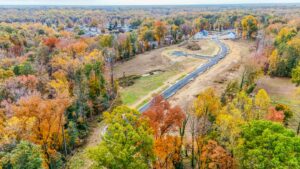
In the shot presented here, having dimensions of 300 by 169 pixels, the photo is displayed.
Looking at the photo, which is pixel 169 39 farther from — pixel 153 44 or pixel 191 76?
pixel 191 76

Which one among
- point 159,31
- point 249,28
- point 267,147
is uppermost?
point 249,28

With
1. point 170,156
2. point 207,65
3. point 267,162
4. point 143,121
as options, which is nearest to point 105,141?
point 143,121

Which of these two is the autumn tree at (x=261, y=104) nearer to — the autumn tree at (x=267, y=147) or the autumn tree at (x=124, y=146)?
the autumn tree at (x=267, y=147)

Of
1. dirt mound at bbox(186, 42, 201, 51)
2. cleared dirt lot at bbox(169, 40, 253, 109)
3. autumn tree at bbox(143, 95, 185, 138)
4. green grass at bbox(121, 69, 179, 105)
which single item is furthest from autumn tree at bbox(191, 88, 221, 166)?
dirt mound at bbox(186, 42, 201, 51)

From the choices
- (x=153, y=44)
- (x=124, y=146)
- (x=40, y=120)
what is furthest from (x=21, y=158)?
(x=153, y=44)

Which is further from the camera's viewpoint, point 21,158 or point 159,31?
point 159,31

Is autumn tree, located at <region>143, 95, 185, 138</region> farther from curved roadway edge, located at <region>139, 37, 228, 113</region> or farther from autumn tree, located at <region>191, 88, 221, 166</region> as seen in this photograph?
curved roadway edge, located at <region>139, 37, 228, 113</region>

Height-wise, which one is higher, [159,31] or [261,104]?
[159,31]
